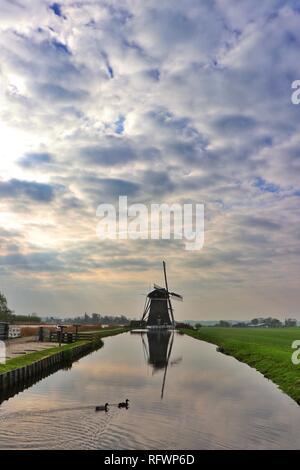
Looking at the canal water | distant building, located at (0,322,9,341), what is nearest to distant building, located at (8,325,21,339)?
distant building, located at (0,322,9,341)

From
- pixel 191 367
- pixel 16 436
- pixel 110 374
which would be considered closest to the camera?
pixel 16 436

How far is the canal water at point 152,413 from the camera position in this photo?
18.5 m

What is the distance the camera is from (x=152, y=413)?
77.3 ft

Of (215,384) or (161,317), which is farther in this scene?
(161,317)

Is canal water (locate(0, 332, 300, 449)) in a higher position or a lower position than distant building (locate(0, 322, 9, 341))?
lower

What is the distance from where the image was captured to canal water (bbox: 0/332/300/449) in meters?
18.5

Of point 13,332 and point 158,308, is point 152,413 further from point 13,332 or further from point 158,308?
point 158,308

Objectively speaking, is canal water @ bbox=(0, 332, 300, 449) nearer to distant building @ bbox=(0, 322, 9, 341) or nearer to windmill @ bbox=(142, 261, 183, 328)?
distant building @ bbox=(0, 322, 9, 341)

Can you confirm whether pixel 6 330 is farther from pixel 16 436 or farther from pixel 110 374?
pixel 16 436

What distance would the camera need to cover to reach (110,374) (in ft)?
128

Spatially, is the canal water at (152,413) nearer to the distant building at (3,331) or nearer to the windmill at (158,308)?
the distant building at (3,331)

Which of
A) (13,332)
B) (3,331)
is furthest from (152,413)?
(13,332)
